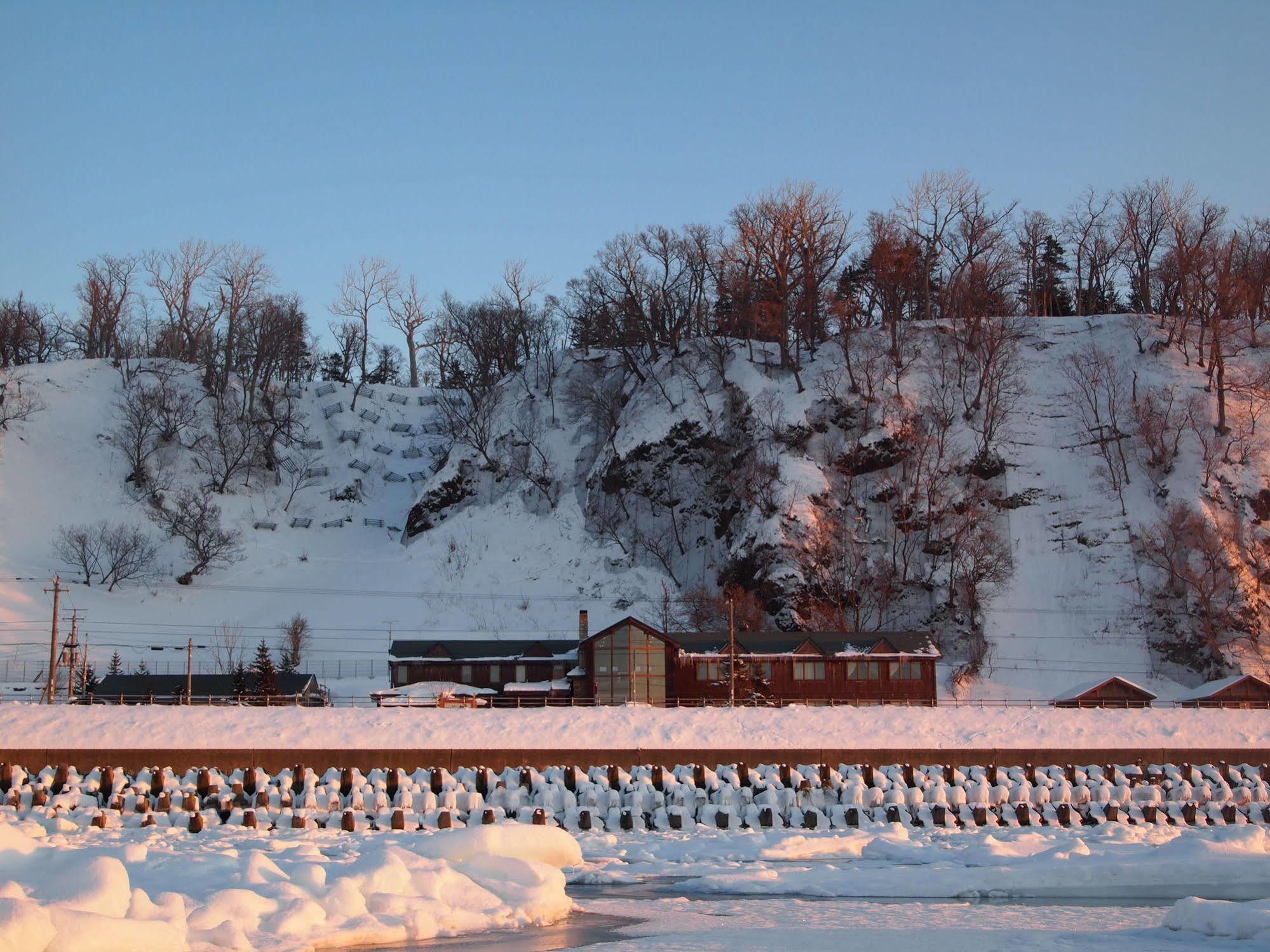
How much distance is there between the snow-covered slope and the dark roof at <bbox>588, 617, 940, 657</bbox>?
596cm

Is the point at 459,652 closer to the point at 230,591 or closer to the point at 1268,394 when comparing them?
the point at 230,591

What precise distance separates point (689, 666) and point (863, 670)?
7830 millimetres

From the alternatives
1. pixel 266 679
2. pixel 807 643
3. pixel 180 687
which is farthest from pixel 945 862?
pixel 180 687

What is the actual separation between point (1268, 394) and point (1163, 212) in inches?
801

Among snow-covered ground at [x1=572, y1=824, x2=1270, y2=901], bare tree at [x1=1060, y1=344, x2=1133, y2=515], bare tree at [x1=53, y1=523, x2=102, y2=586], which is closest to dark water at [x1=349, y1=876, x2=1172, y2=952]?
snow-covered ground at [x1=572, y1=824, x2=1270, y2=901]

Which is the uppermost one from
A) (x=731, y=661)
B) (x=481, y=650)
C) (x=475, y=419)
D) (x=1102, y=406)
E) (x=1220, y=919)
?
(x=475, y=419)

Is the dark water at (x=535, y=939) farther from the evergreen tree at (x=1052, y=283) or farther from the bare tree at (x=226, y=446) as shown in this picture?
the evergreen tree at (x=1052, y=283)

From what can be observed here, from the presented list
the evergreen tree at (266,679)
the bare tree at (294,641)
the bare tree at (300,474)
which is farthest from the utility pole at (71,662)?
the bare tree at (300,474)

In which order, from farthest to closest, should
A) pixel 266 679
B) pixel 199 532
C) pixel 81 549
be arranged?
1. pixel 199 532
2. pixel 81 549
3. pixel 266 679

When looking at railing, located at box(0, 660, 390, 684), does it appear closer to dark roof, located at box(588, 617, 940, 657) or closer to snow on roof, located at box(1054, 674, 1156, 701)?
dark roof, located at box(588, 617, 940, 657)

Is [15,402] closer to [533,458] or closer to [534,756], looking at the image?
[533,458]

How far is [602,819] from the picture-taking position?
31.7 m

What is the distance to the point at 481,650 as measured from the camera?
54.6 meters

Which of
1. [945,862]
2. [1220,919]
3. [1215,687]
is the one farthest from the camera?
[1215,687]
